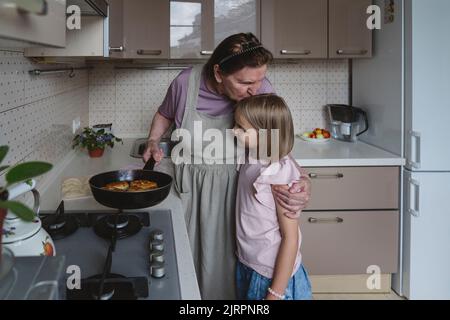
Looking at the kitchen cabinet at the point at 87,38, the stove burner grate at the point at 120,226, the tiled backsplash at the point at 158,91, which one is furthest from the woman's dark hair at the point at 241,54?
the tiled backsplash at the point at 158,91

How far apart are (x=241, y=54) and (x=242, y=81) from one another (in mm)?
86

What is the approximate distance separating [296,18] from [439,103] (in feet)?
2.86

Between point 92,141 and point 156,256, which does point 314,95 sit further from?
point 156,256

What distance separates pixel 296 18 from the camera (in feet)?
7.93

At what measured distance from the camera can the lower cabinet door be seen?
7.48ft

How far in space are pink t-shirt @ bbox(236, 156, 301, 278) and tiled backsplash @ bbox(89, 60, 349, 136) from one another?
1529 millimetres

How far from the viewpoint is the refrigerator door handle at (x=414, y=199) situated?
2.16m

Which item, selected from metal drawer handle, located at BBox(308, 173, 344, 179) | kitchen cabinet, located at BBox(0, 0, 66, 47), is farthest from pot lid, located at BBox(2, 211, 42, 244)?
metal drawer handle, located at BBox(308, 173, 344, 179)

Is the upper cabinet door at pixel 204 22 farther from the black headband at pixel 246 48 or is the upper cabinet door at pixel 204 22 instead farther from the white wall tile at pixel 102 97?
the black headband at pixel 246 48

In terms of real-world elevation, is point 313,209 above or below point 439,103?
below

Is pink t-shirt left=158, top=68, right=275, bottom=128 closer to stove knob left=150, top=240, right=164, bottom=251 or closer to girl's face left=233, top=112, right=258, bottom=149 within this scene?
girl's face left=233, top=112, right=258, bottom=149

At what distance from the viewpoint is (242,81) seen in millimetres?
1420
